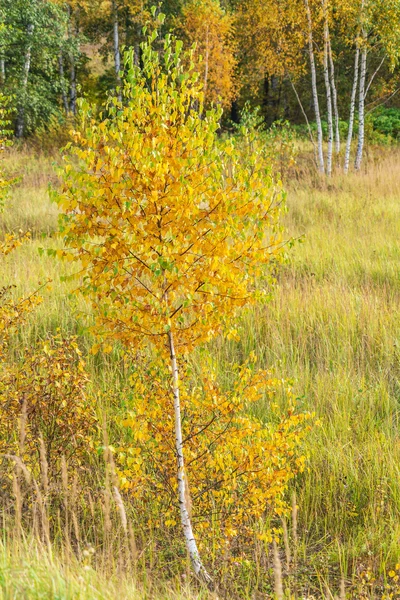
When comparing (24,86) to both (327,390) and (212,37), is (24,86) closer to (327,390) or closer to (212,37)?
(212,37)

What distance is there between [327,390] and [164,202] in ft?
7.64

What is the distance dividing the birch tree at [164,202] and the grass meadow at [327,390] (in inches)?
12.4

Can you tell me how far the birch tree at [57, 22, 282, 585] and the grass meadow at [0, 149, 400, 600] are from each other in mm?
316

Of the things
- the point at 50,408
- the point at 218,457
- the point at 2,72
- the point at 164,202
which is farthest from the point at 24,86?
the point at 218,457

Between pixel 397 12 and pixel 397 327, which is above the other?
pixel 397 12

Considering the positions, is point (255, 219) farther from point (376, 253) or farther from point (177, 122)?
point (376, 253)

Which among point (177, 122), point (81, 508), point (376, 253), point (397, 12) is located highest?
point (397, 12)

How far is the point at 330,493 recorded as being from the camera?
10.8 feet

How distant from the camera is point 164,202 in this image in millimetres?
2359

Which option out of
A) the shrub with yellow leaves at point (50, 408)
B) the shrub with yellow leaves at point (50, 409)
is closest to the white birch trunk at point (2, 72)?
the shrub with yellow leaves at point (50, 409)

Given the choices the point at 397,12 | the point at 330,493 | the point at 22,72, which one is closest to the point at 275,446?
the point at 330,493

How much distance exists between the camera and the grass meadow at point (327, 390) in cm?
234

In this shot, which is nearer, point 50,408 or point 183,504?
point 183,504

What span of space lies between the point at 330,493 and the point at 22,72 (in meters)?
19.7
